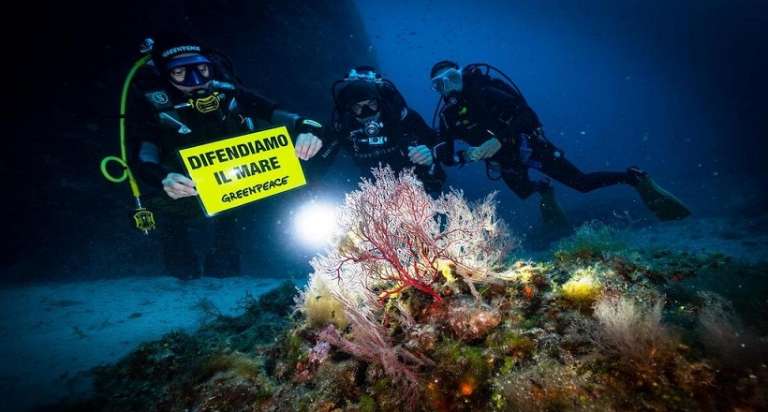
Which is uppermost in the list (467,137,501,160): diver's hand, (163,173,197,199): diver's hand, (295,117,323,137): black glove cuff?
(295,117,323,137): black glove cuff

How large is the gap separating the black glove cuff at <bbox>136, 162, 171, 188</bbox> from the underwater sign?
105 centimetres

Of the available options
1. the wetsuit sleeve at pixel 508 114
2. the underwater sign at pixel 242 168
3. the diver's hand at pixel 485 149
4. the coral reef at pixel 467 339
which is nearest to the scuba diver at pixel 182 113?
the underwater sign at pixel 242 168

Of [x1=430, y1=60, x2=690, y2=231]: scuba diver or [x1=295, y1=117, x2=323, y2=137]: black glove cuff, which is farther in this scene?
[x1=430, y1=60, x2=690, y2=231]: scuba diver

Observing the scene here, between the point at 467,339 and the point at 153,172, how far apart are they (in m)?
4.99

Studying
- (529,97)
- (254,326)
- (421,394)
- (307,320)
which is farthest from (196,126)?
(529,97)

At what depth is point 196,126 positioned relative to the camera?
5.18 meters

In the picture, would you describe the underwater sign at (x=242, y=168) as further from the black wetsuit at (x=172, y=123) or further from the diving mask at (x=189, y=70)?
the diving mask at (x=189, y=70)

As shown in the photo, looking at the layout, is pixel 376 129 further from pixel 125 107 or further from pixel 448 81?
pixel 125 107

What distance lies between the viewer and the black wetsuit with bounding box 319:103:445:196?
6188mm

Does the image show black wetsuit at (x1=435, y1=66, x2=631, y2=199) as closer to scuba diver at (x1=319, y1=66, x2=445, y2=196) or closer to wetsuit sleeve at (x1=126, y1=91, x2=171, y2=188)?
scuba diver at (x1=319, y1=66, x2=445, y2=196)

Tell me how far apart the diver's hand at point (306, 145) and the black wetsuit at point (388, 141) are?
94cm

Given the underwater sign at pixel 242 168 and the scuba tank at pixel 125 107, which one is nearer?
the underwater sign at pixel 242 168

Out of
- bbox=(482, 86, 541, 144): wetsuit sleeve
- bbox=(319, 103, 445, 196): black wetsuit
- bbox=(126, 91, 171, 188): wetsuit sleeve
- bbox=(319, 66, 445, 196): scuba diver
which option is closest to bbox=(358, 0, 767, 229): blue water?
bbox=(482, 86, 541, 144): wetsuit sleeve

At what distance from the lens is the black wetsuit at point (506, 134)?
6480 millimetres
